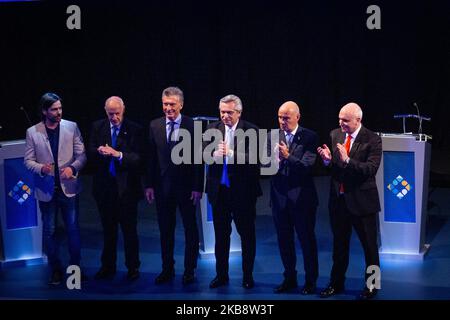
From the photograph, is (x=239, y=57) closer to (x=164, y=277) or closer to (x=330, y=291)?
(x=164, y=277)

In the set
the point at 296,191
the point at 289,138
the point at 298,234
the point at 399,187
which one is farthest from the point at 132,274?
the point at 399,187

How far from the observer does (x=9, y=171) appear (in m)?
6.26

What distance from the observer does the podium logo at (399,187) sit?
6234mm

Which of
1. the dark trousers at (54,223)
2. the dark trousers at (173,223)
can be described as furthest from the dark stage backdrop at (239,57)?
the dark trousers at (54,223)

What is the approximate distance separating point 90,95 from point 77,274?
4266mm

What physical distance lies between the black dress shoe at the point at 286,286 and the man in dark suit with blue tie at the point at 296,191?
0.34 feet

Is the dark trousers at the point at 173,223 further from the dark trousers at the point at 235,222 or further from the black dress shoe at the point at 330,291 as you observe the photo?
the black dress shoe at the point at 330,291

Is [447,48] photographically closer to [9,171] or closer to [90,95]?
[90,95]

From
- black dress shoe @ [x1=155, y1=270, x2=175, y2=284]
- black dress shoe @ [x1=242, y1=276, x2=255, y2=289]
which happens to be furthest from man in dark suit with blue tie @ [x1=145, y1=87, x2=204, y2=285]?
black dress shoe @ [x1=242, y1=276, x2=255, y2=289]

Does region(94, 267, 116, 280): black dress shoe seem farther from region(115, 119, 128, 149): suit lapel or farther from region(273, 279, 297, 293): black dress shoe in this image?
region(273, 279, 297, 293): black dress shoe

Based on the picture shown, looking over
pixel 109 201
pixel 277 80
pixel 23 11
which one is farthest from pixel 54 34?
pixel 109 201

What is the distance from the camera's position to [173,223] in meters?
5.73

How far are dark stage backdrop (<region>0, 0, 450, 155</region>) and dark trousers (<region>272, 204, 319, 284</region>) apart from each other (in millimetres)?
4080

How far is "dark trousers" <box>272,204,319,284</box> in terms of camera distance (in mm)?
5340
